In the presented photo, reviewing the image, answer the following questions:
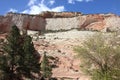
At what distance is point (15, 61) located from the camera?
52.2m

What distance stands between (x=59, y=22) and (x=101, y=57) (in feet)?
217

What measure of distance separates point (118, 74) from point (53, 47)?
3799cm

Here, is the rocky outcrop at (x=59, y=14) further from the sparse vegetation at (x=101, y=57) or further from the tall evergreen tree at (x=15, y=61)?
the sparse vegetation at (x=101, y=57)

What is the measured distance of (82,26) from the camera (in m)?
111

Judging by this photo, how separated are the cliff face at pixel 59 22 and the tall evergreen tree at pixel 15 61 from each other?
173 feet

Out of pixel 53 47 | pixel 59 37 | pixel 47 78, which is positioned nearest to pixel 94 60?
pixel 47 78

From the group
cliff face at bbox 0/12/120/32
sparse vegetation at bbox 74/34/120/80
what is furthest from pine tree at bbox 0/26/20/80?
cliff face at bbox 0/12/120/32

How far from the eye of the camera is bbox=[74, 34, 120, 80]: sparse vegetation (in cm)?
4825

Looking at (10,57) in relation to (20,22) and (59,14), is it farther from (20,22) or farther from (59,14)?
(59,14)

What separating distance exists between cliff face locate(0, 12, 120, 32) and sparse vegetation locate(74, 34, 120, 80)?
2160 inches

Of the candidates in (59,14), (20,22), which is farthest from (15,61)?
(59,14)

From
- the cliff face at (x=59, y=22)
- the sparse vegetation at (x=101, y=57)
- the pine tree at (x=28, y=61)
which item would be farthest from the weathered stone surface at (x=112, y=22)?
the sparse vegetation at (x=101, y=57)

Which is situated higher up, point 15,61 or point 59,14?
point 59,14

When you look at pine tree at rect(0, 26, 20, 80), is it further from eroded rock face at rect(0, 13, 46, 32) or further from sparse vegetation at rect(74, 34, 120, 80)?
eroded rock face at rect(0, 13, 46, 32)
